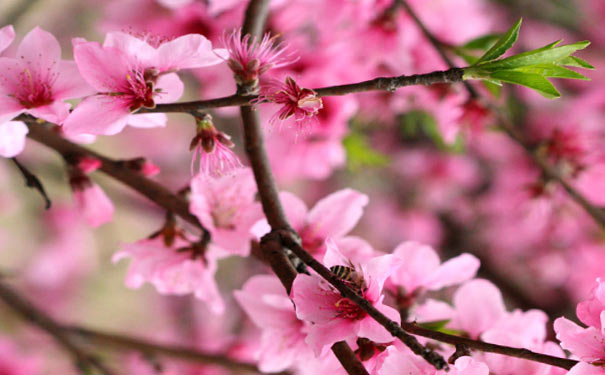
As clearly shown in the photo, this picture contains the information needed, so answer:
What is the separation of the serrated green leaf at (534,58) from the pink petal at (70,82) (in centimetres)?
27

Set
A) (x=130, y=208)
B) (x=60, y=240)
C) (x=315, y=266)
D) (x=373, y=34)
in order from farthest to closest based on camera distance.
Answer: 1. (x=60, y=240)
2. (x=130, y=208)
3. (x=373, y=34)
4. (x=315, y=266)

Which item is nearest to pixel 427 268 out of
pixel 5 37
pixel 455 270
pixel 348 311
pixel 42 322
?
pixel 455 270

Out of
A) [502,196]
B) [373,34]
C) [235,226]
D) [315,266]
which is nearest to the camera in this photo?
[315,266]

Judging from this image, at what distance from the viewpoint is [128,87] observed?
38 centimetres

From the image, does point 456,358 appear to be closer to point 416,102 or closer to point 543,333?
point 543,333

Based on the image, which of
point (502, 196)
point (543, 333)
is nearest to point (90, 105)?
point (543, 333)

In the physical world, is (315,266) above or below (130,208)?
below

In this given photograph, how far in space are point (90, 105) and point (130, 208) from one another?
3.63 feet

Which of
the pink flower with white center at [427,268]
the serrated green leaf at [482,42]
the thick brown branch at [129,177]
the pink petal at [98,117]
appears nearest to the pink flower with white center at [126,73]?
the pink petal at [98,117]

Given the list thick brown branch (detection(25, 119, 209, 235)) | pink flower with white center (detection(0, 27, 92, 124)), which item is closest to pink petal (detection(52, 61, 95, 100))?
pink flower with white center (detection(0, 27, 92, 124))

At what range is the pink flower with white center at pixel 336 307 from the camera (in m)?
0.34

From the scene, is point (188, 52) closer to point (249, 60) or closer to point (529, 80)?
point (249, 60)

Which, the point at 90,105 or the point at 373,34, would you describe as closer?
the point at 90,105

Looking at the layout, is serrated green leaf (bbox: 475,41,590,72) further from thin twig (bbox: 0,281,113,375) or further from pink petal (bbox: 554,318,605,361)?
thin twig (bbox: 0,281,113,375)
